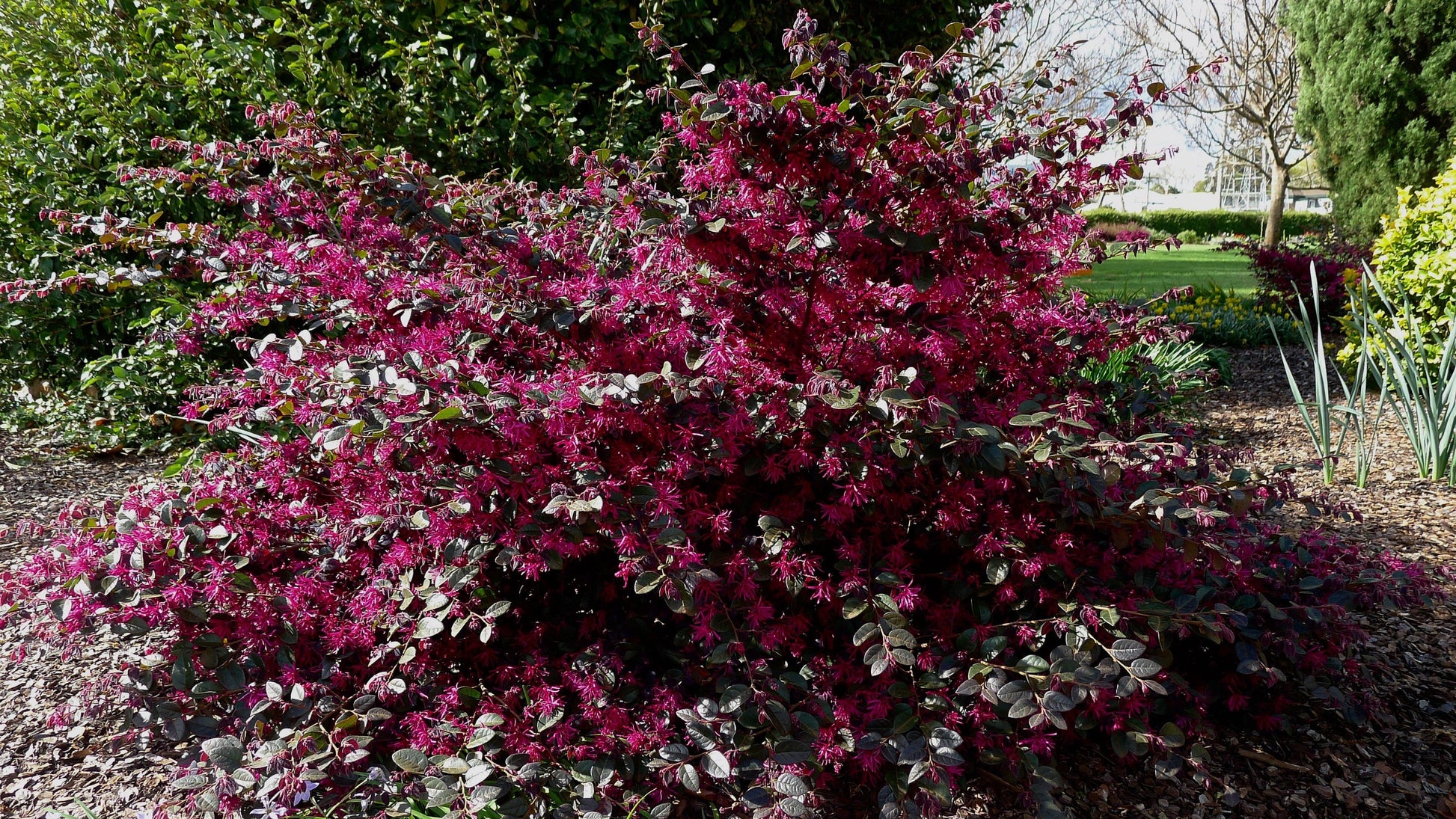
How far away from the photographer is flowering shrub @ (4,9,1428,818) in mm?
1737

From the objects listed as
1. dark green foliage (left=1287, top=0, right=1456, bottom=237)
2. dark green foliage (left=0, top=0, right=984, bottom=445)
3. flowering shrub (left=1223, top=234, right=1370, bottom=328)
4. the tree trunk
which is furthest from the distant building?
dark green foliage (left=0, top=0, right=984, bottom=445)

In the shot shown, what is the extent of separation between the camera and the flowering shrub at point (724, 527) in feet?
5.70

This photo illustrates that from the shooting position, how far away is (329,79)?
12.9ft

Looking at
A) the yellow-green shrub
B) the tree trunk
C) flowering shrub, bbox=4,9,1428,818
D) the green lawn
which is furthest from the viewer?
the tree trunk

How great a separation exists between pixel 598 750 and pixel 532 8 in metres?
3.34

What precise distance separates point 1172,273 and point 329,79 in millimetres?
15521

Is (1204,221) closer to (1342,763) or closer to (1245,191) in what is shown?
(1342,763)

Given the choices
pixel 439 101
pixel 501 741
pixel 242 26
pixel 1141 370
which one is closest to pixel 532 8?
pixel 439 101

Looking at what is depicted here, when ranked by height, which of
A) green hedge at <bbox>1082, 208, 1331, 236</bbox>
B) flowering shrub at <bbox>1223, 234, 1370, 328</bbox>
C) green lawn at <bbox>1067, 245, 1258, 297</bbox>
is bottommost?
green lawn at <bbox>1067, 245, 1258, 297</bbox>

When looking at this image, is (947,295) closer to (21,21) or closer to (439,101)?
(439,101)

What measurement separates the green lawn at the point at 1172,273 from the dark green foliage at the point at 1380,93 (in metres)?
2.64

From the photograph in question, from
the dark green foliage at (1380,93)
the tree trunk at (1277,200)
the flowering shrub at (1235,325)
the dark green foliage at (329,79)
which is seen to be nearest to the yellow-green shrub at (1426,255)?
the flowering shrub at (1235,325)

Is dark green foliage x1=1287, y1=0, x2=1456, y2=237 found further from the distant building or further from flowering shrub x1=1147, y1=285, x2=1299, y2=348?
the distant building

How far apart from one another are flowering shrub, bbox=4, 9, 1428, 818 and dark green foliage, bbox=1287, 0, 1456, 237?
312 inches
